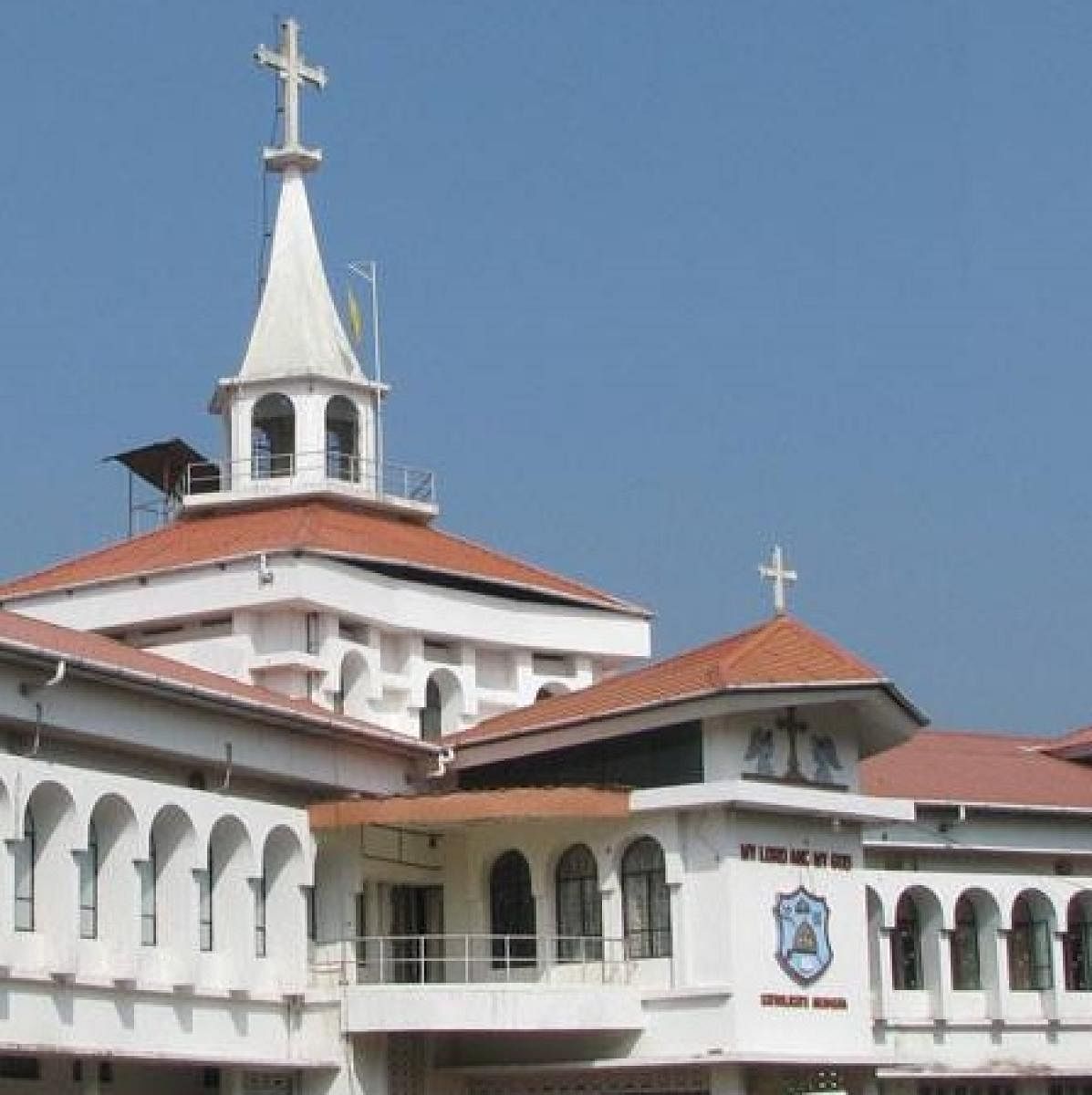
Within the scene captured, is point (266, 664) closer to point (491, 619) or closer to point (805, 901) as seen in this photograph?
point (491, 619)

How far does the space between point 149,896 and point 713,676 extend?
316 inches

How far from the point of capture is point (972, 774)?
4978 cm

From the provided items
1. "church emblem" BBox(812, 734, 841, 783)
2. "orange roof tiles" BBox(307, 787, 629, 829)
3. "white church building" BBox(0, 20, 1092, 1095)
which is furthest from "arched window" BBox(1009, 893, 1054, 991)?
"orange roof tiles" BBox(307, 787, 629, 829)

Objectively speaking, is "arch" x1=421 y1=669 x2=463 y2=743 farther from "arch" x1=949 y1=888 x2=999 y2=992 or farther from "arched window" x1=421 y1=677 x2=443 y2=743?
"arch" x1=949 y1=888 x2=999 y2=992

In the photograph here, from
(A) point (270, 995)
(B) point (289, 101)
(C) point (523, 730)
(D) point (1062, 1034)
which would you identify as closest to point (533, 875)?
(C) point (523, 730)

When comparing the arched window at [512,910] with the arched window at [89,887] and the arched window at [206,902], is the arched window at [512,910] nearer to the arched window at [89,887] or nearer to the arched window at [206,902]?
the arched window at [206,902]

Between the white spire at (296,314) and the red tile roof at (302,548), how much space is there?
294 cm

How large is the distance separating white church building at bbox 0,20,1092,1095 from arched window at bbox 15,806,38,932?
0.06m

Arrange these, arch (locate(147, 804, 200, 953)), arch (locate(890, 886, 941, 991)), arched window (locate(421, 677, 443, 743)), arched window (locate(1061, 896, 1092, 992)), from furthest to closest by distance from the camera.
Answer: arched window (locate(1061, 896, 1092, 992)) → arch (locate(890, 886, 941, 991)) → arched window (locate(421, 677, 443, 743)) → arch (locate(147, 804, 200, 953))

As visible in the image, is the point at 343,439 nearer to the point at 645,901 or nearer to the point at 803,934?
the point at 645,901

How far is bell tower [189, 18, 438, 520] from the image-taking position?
164ft

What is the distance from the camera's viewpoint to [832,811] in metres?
41.3

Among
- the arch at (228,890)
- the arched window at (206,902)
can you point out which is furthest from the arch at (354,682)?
the arched window at (206,902)

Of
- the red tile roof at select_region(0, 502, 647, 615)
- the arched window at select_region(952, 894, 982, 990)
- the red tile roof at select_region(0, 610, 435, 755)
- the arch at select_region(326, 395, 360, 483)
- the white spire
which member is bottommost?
the arched window at select_region(952, 894, 982, 990)
